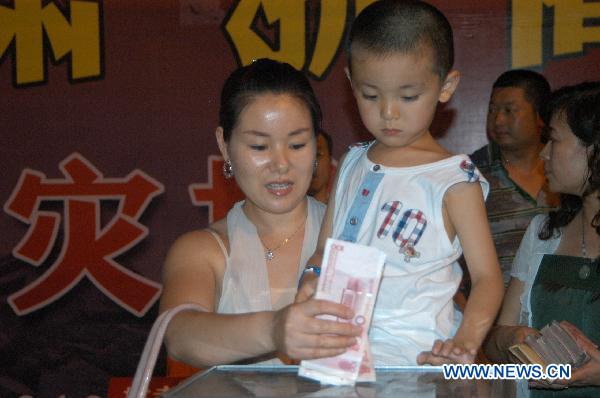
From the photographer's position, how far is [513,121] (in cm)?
398

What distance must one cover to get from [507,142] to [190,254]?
2.32 m

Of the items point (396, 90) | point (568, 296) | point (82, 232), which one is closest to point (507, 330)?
point (568, 296)

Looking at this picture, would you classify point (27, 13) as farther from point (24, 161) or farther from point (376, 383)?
point (376, 383)

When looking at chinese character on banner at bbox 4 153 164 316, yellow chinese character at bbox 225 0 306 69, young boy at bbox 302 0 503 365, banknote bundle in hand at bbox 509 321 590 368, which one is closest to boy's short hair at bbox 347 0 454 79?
young boy at bbox 302 0 503 365

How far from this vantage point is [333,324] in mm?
1384

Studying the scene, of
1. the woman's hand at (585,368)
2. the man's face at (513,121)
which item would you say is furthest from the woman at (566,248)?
the man's face at (513,121)

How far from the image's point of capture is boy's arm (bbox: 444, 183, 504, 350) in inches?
70.2

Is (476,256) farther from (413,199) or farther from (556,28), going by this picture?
(556,28)

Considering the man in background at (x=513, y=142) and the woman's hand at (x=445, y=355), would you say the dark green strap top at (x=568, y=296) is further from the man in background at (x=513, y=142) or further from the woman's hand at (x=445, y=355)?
the man in background at (x=513, y=142)

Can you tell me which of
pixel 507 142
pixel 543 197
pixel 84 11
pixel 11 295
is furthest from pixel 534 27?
pixel 11 295

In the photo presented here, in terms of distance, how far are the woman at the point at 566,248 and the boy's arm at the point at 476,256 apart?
17.7 inches

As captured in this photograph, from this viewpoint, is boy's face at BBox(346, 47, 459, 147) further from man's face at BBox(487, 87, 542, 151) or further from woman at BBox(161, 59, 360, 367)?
man's face at BBox(487, 87, 542, 151)

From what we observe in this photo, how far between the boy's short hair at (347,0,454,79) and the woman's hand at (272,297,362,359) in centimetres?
64

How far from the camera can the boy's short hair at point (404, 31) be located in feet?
5.93
